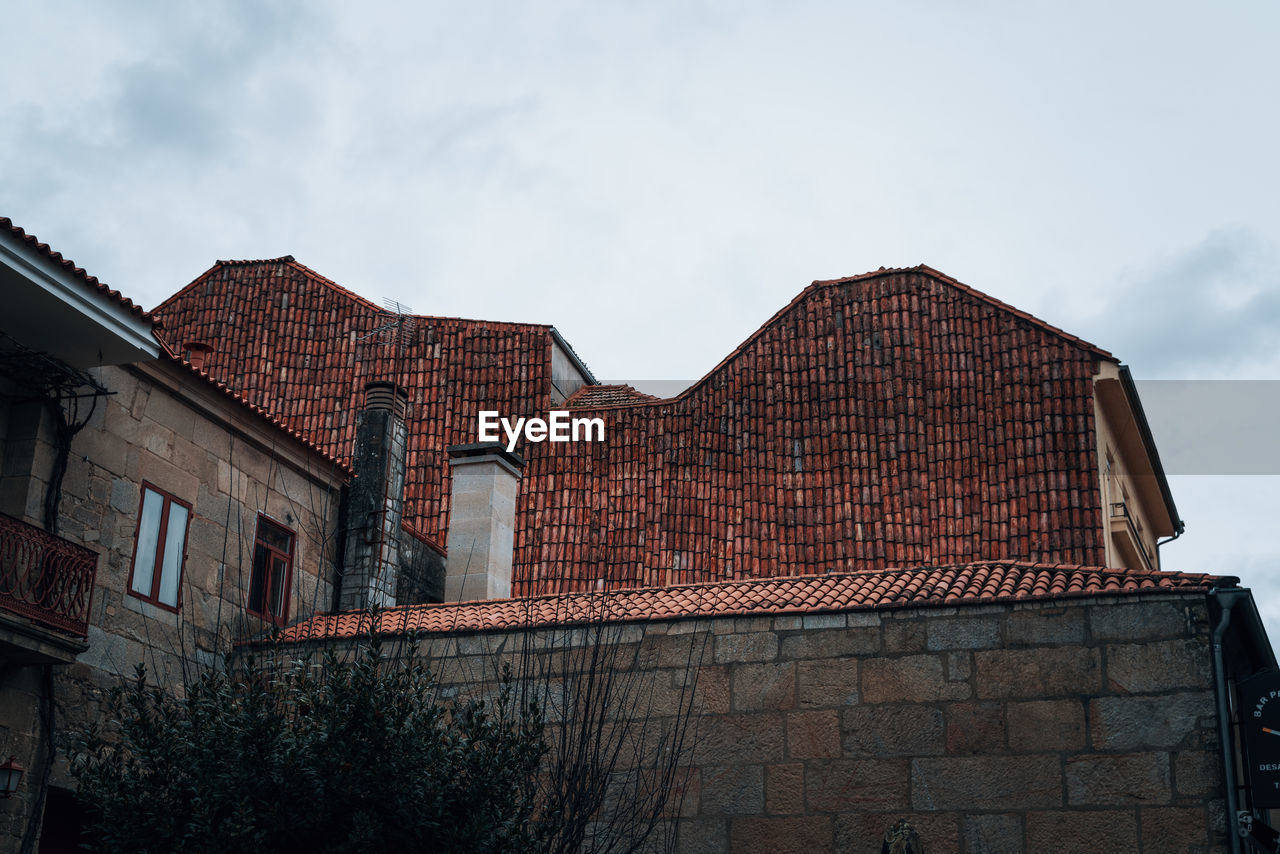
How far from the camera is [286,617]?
14203 millimetres

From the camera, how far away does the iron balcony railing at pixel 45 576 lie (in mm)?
10617

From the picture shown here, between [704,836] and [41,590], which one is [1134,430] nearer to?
[704,836]

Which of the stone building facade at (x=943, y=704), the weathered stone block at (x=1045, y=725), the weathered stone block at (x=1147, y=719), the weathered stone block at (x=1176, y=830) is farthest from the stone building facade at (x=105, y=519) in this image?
the weathered stone block at (x=1176, y=830)

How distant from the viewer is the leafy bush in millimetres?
8234

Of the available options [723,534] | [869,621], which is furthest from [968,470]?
[869,621]

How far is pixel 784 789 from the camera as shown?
10977mm

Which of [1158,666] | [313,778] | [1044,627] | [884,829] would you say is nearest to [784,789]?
[884,829]

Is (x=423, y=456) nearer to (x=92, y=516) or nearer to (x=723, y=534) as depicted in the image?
(x=723, y=534)

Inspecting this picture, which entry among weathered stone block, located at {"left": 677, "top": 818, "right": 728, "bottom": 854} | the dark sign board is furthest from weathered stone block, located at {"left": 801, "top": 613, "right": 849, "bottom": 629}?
the dark sign board

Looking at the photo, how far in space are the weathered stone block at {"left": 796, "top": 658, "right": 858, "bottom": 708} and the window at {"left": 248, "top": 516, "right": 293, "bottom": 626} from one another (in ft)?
17.8

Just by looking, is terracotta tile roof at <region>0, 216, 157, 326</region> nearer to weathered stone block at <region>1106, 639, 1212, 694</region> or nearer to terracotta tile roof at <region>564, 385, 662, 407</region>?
weathered stone block at <region>1106, 639, 1212, 694</region>

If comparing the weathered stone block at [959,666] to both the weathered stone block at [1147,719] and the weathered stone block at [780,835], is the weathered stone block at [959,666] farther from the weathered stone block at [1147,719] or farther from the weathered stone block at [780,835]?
the weathered stone block at [780,835]

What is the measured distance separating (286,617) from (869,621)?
6136 millimetres

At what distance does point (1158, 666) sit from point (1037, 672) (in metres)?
0.86
